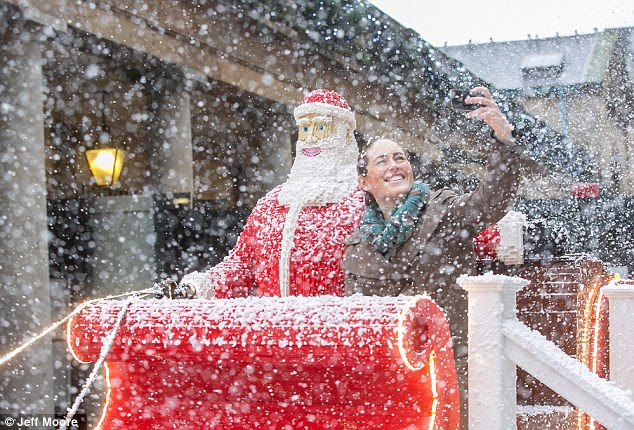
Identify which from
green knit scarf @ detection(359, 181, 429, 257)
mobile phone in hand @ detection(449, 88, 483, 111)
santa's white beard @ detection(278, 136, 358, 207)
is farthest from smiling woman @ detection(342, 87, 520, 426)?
santa's white beard @ detection(278, 136, 358, 207)

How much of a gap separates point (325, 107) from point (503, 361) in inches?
76.7

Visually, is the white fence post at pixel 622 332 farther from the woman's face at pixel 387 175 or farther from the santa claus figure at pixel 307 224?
the santa claus figure at pixel 307 224

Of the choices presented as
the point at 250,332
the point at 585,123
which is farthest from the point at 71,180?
the point at 585,123

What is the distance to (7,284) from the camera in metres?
6.23

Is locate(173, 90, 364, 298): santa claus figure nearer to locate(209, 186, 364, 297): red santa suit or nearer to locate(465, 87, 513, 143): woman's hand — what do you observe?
locate(209, 186, 364, 297): red santa suit

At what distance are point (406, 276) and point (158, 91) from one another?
539 cm

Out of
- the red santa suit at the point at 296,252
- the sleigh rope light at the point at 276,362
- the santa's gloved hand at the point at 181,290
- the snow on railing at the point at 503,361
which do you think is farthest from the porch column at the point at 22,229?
the snow on railing at the point at 503,361

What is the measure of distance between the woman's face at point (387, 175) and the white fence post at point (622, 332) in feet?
3.05

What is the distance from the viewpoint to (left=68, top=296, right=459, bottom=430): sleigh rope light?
240cm

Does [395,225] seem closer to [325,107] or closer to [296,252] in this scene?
[296,252]

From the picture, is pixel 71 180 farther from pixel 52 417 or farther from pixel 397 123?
pixel 397 123

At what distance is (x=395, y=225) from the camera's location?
345cm

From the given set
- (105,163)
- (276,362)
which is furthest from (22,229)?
(276,362)

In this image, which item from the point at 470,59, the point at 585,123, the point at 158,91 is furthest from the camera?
the point at 470,59
